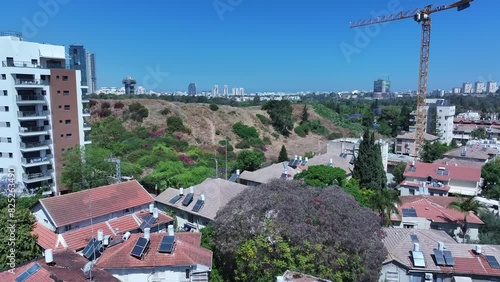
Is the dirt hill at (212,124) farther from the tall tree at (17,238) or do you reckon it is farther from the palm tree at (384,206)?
the tall tree at (17,238)

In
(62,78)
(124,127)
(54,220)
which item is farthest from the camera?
(124,127)

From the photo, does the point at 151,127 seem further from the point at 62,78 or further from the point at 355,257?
the point at 355,257

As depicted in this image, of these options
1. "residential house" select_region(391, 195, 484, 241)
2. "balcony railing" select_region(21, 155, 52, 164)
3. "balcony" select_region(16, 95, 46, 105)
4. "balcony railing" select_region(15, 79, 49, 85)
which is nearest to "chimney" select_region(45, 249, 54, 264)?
"residential house" select_region(391, 195, 484, 241)

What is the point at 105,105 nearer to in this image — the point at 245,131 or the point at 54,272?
the point at 245,131

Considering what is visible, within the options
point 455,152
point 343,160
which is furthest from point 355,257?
point 455,152

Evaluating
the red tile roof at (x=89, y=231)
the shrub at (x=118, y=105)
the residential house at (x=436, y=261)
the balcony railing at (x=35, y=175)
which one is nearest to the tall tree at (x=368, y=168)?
the residential house at (x=436, y=261)

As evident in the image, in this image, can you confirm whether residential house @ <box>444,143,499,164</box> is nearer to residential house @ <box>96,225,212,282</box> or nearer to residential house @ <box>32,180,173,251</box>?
residential house @ <box>32,180,173,251</box>
